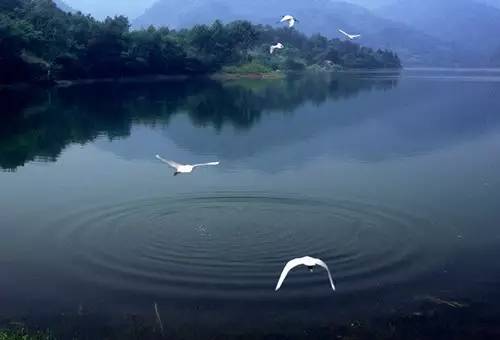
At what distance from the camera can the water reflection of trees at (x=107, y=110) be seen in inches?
1278

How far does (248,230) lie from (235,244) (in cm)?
117

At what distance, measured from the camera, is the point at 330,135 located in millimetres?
35094

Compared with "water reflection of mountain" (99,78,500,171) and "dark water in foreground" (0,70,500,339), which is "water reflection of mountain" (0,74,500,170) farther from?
"dark water in foreground" (0,70,500,339)

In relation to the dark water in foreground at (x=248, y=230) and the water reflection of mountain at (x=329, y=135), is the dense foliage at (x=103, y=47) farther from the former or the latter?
the dark water in foreground at (x=248, y=230)

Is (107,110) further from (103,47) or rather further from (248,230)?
(103,47)

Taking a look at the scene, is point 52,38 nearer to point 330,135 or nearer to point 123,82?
point 123,82

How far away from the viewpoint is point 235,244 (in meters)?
14.6

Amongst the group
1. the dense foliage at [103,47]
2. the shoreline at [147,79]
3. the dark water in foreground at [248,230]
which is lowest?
the dark water in foreground at [248,230]

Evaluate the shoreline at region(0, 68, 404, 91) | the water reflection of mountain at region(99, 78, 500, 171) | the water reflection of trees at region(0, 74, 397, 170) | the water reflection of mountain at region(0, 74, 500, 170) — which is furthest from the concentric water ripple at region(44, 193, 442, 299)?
the shoreline at region(0, 68, 404, 91)

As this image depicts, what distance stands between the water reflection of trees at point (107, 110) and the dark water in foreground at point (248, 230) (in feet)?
1.63

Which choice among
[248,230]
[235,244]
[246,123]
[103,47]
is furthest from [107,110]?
[103,47]

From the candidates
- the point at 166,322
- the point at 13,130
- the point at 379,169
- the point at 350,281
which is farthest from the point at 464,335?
the point at 13,130

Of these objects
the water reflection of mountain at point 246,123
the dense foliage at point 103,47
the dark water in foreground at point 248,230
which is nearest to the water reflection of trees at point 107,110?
the water reflection of mountain at point 246,123

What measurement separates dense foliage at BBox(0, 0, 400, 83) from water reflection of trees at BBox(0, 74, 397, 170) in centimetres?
382
